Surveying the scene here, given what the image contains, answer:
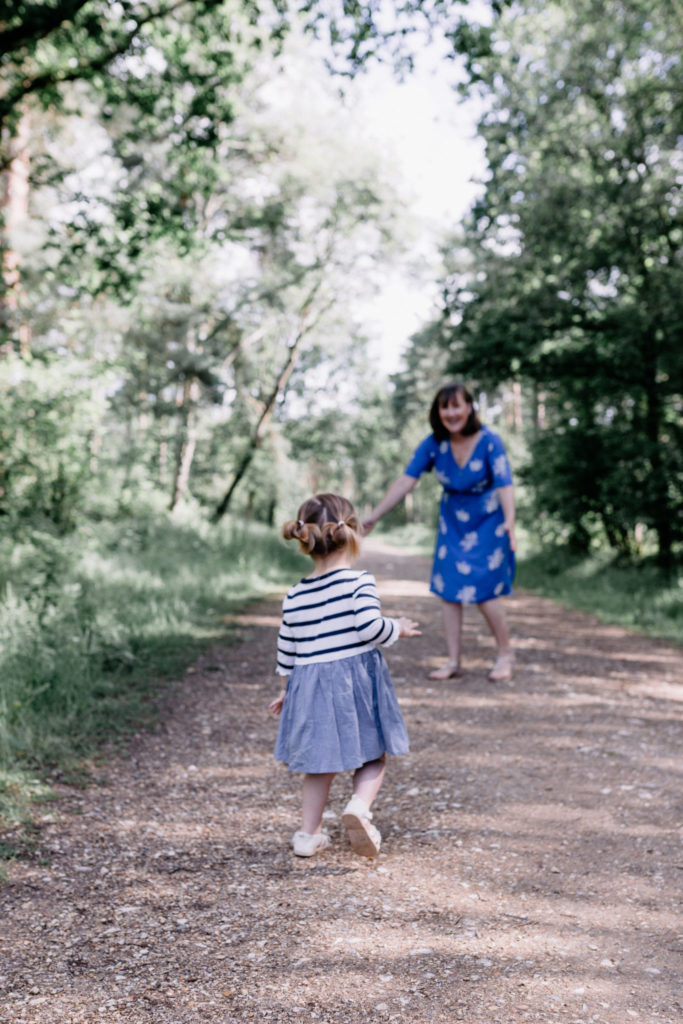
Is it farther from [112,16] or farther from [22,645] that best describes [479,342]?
[22,645]

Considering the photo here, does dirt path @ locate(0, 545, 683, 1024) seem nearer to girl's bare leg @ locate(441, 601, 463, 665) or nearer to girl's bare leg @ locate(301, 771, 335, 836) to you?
girl's bare leg @ locate(301, 771, 335, 836)

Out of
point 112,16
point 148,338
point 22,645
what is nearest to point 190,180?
point 112,16

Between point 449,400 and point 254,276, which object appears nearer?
point 449,400

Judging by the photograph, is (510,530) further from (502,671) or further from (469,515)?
(502,671)

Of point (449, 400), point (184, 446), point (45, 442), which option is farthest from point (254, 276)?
point (449, 400)

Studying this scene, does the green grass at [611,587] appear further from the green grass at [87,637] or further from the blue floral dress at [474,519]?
the green grass at [87,637]

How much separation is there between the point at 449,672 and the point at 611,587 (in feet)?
21.3

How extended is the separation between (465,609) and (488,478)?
5.83 m

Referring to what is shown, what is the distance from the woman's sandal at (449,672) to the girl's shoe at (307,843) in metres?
3.10

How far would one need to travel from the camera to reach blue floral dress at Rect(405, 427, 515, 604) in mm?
6141

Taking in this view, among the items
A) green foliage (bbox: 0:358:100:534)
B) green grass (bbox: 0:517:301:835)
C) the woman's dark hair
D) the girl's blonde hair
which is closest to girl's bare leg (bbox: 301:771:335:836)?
the girl's blonde hair

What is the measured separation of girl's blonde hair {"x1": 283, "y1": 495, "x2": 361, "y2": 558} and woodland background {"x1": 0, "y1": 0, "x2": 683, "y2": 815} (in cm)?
188

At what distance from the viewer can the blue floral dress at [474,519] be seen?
614 cm

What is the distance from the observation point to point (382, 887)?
3057 millimetres
